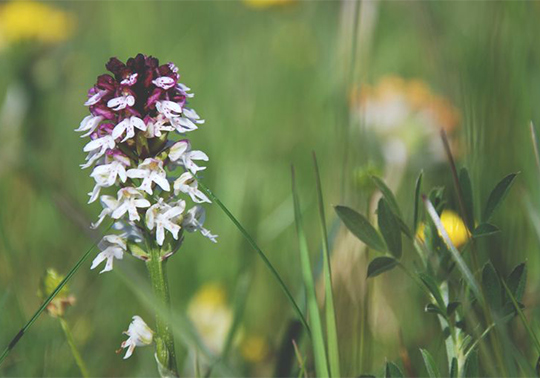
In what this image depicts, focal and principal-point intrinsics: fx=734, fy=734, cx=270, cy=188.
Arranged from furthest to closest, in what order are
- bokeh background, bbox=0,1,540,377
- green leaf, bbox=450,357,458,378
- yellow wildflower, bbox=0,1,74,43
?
yellow wildflower, bbox=0,1,74,43 → bokeh background, bbox=0,1,540,377 → green leaf, bbox=450,357,458,378

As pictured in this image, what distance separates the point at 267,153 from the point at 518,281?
166 cm

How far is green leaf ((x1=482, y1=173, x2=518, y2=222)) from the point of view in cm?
89

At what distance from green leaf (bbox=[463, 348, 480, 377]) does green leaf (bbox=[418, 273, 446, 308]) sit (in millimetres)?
66

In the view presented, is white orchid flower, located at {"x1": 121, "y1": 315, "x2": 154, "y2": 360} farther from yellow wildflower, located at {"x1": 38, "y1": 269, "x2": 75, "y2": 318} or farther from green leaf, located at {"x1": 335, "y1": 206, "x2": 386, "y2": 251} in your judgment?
green leaf, located at {"x1": 335, "y1": 206, "x2": 386, "y2": 251}

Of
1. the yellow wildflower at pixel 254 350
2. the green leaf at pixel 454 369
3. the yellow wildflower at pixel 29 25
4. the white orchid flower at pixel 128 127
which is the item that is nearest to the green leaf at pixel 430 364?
the green leaf at pixel 454 369

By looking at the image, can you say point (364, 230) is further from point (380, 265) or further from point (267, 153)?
point (267, 153)

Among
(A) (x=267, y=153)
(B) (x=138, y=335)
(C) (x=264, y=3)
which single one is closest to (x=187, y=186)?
(B) (x=138, y=335)

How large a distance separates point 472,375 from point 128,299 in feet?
3.29

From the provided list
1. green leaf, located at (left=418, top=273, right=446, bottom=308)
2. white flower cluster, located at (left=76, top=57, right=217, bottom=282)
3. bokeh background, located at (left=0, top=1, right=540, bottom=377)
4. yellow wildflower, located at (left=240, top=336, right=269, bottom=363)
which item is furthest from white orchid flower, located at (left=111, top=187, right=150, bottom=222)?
yellow wildflower, located at (left=240, top=336, right=269, bottom=363)

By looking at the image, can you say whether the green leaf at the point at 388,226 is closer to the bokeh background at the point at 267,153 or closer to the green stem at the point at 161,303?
the bokeh background at the point at 267,153

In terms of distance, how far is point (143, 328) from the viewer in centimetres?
83

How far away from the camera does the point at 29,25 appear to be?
9.27ft

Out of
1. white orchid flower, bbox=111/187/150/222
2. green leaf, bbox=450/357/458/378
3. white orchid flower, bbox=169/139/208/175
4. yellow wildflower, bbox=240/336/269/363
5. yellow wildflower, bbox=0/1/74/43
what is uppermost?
yellow wildflower, bbox=0/1/74/43

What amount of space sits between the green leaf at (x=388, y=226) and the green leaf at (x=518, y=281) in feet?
0.47
